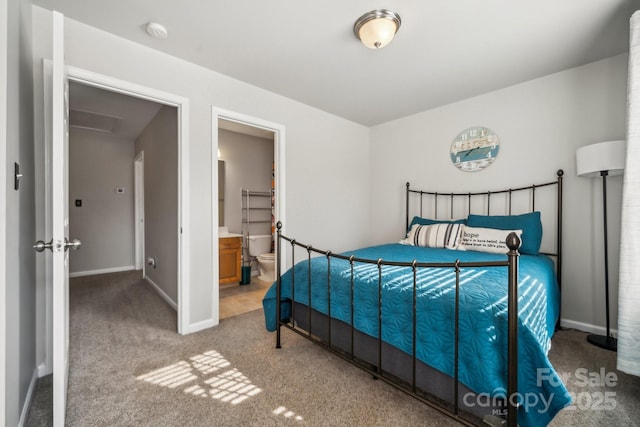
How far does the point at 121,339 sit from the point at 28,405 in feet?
2.74

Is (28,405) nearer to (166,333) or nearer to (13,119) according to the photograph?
(166,333)

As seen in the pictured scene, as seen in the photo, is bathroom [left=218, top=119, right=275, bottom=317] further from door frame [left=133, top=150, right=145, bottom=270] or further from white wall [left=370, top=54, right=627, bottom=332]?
white wall [left=370, top=54, right=627, bottom=332]

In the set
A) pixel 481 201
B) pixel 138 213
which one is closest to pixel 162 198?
pixel 138 213

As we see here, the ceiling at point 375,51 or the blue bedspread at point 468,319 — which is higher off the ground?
the ceiling at point 375,51

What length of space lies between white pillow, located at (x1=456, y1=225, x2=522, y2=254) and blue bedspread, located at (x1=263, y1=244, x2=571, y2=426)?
50 cm

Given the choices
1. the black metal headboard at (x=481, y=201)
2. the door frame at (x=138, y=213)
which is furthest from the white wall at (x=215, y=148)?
the door frame at (x=138, y=213)

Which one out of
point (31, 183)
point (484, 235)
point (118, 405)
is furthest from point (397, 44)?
point (118, 405)

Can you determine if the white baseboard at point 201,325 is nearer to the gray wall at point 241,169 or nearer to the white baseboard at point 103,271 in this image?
the gray wall at point 241,169

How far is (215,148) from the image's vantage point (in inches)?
105

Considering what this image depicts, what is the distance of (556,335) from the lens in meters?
2.45

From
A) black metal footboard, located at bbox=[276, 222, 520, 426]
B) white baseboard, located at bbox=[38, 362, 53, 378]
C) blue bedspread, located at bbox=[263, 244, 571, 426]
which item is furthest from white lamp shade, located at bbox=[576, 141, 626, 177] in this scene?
white baseboard, located at bbox=[38, 362, 53, 378]

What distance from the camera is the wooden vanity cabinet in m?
3.87

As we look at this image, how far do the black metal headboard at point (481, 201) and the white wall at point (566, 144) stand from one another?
65 millimetres

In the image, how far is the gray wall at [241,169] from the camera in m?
4.55
